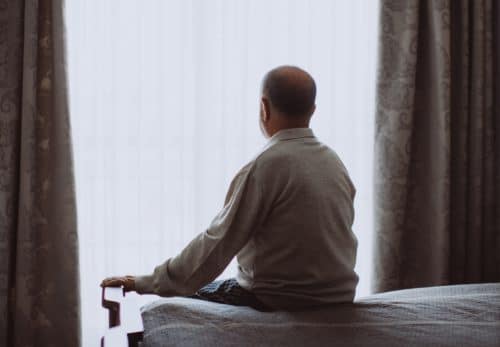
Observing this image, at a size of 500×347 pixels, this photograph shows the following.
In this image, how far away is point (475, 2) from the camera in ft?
7.94

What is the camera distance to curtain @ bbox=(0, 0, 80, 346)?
2.19 metres

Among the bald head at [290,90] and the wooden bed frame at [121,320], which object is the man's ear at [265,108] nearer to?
the bald head at [290,90]

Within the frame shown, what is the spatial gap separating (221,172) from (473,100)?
40.9 inches

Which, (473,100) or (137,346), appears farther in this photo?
(473,100)

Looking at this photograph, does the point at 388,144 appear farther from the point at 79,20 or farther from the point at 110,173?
the point at 79,20

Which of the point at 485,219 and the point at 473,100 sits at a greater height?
the point at 473,100

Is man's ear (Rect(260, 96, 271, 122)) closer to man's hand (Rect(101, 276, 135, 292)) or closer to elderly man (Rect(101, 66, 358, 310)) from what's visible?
elderly man (Rect(101, 66, 358, 310))

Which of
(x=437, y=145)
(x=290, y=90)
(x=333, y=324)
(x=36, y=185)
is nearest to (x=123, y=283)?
(x=333, y=324)

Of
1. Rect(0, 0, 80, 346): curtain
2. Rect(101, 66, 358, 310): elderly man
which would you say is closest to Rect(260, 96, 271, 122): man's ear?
Rect(101, 66, 358, 310): elderly man

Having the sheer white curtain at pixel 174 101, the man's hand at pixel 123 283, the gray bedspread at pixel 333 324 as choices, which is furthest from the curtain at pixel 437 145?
the man's hand at pixel 123 283

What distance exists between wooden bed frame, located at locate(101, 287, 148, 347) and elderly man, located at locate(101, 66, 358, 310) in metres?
0.06

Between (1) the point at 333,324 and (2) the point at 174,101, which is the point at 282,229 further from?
(2) the point at 174,101

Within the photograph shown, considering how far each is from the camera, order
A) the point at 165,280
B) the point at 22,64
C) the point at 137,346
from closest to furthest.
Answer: the point at 137,346, the point at 165,280, the point at 22,64

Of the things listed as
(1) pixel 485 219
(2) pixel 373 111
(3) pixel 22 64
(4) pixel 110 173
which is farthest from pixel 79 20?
(1) pixel 485 219
